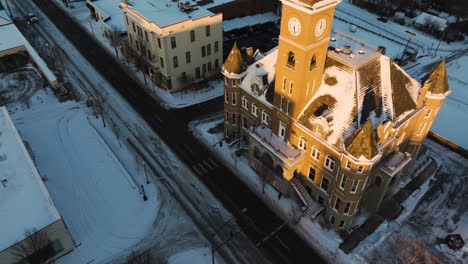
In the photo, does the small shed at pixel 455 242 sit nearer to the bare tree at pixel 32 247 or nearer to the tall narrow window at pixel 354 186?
the tall narrow window at pixel 354 186

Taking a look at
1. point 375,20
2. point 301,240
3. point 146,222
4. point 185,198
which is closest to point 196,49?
point 185,198

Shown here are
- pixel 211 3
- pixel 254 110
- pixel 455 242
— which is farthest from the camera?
pixel 211 3

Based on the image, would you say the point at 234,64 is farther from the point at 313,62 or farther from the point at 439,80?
the point at 439,80

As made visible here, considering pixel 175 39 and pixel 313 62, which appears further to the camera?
pixel 175 39

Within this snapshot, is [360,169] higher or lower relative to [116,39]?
higher

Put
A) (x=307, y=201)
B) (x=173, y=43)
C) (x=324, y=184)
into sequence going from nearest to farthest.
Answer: (x=324, y=184)
(x=307, y=201)
(x=173, y=43)

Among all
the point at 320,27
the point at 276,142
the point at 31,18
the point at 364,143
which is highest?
the point at 320,27

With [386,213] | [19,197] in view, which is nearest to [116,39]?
[19,197]

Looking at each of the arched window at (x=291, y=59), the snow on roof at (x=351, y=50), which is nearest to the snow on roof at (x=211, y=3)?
the snow on roof at (x=351, y=50)
